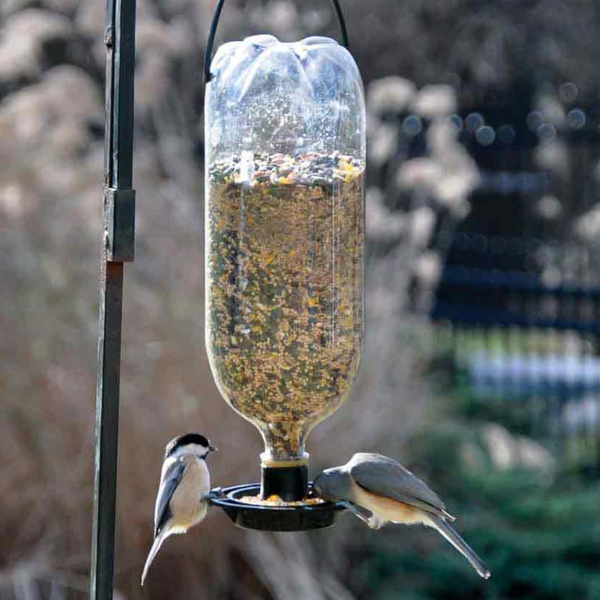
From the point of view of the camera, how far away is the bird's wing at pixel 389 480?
2287 mm

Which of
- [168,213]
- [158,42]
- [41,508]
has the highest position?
[158,42]

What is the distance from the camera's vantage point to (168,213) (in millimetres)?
4996

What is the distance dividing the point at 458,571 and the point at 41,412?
1.90m

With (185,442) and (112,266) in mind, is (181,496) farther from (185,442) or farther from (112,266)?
(112,266)

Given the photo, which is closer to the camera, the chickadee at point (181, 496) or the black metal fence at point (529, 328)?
the chickadee at point (181, 496)

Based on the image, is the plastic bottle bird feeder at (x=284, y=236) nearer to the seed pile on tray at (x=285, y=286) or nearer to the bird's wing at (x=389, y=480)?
the seed pile on tray at (x=285, y=286)

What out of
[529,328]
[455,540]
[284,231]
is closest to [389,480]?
[455,540]

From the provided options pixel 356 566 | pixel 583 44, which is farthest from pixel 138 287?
pixel 583 44

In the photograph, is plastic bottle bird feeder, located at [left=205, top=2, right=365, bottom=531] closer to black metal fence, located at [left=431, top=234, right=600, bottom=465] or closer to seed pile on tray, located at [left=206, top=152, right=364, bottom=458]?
seed pile on tray, located at [left=206, top=152, right=364, bottom=458]

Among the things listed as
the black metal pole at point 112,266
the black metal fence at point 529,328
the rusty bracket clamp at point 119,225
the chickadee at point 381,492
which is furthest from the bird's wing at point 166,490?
the black metal fence at point 529,328

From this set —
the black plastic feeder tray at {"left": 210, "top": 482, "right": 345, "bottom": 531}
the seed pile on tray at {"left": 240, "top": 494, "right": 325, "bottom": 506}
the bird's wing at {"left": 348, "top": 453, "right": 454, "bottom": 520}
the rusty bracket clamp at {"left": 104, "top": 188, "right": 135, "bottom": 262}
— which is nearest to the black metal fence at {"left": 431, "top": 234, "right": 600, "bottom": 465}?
the bird's wing at {"left": 348, "top": 453, "right": 454, "bottom": 520}

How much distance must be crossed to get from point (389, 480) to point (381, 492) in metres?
0.03

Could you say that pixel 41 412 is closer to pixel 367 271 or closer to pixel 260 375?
pixel 367 271

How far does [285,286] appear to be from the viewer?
2330 millimetres
